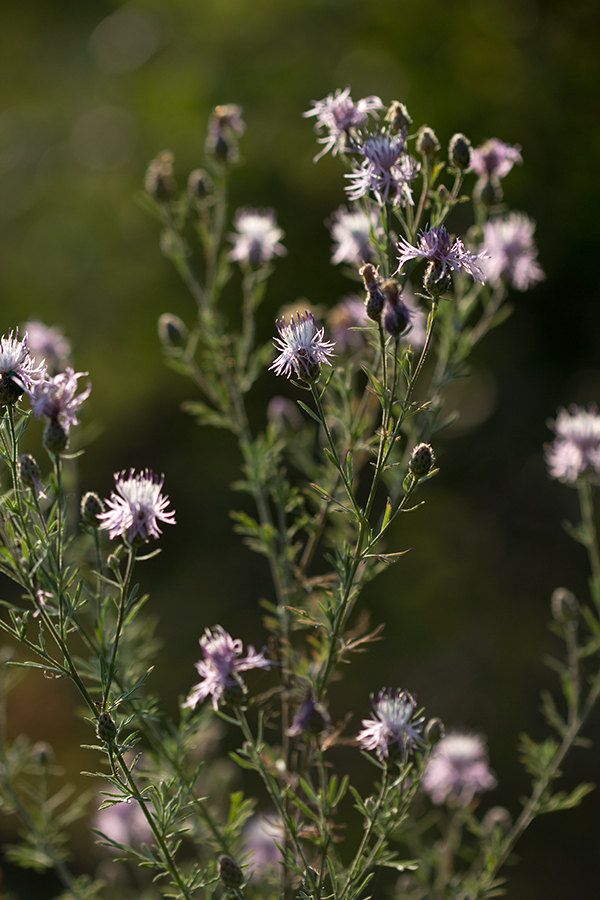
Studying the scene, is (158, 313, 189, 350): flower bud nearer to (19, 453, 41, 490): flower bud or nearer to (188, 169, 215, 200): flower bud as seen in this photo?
(188, 169, 215, 200): flower bud

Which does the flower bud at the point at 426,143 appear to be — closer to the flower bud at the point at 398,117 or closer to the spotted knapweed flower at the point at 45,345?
the flower bud at the point at 398,117

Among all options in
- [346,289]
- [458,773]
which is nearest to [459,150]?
[458,773]

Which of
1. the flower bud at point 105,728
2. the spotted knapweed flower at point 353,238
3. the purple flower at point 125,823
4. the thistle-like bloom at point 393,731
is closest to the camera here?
the flower bud at point 105,728

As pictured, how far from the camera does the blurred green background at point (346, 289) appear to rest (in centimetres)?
226

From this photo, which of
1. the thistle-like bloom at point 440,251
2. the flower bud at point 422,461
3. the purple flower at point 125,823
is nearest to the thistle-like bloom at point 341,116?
the thistle-like bloom at point 440,251

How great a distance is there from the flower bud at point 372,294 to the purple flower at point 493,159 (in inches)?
13.0

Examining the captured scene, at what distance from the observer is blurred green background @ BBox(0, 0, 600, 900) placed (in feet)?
7.41

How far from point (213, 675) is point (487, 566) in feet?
6.06

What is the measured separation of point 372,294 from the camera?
615 mm

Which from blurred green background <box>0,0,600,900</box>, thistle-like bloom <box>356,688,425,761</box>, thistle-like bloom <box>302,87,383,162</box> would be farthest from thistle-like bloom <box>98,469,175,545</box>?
blurred green background <box>0,0,600,900</box>

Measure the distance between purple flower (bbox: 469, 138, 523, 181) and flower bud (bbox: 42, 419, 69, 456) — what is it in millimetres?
555

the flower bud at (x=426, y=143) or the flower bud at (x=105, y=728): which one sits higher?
the flower bud at (x=426, y=143)

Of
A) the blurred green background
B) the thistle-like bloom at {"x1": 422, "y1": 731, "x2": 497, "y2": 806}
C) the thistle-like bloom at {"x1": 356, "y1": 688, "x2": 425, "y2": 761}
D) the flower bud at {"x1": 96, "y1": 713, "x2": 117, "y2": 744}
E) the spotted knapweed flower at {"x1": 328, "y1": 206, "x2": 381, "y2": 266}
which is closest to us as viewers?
the flower bud at {"x1": 96, "y1": 713, "x2": 117, "y2": 744}

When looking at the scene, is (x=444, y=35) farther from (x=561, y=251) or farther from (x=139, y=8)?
(x=139, y=8)
